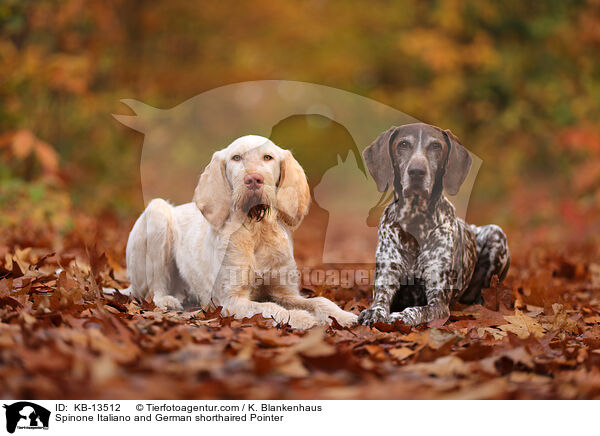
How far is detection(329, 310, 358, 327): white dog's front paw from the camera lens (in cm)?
411

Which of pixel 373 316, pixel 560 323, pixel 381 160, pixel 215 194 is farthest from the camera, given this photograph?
pixel 381 160

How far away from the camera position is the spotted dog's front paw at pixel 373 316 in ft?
13.5

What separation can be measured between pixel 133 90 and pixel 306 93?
24.9ft

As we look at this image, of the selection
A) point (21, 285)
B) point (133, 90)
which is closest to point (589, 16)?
point (133, 90)

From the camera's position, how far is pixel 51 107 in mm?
10523

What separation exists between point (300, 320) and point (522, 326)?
4.53ft

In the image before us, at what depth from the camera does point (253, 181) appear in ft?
13.3

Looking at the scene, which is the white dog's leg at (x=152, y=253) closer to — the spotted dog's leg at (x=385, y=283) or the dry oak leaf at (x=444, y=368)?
the spotted dog's leg at (x=385, y=283)

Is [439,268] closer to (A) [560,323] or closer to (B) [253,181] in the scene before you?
(A) [560,323]
